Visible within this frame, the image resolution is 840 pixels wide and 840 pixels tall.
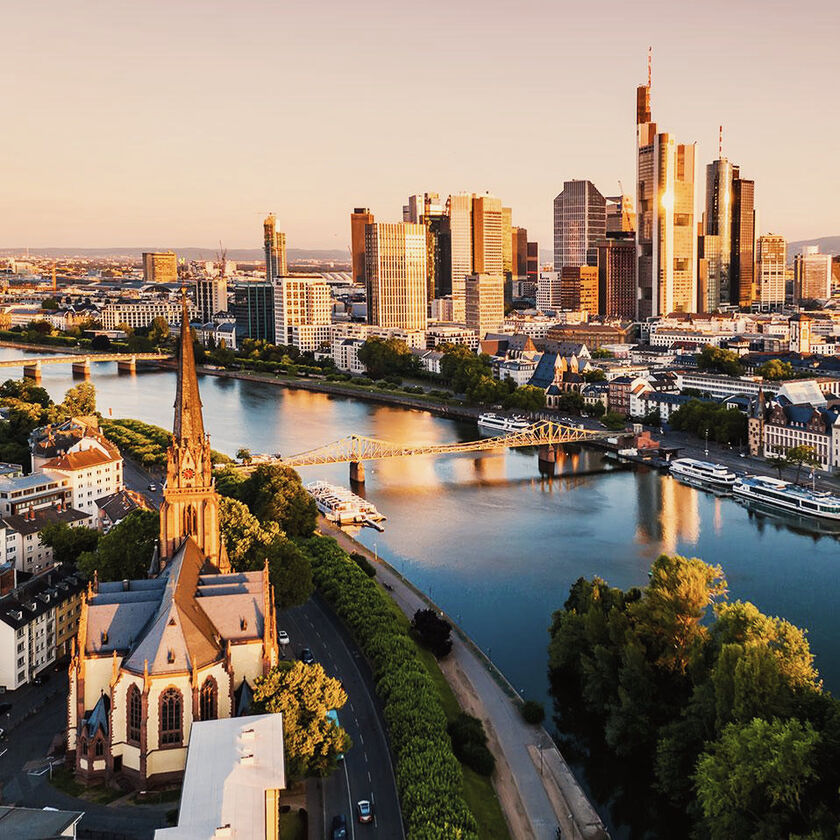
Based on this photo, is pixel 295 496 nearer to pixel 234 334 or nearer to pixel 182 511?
pixel 182 511

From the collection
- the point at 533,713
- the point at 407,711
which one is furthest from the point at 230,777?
the point at 533,713

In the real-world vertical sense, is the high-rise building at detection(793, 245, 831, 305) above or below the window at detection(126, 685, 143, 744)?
above

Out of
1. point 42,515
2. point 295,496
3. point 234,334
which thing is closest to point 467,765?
point 295,496

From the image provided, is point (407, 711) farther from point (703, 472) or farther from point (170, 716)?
point (703, 472)

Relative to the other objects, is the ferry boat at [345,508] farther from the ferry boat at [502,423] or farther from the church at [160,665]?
the ferry boat at [502,423]

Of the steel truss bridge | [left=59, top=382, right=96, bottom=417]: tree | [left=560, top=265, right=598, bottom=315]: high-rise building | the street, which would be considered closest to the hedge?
the street

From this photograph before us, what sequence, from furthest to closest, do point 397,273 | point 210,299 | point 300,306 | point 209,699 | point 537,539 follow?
point 210,299
point 300,306
point 397,273
point 537,539
point 209,699

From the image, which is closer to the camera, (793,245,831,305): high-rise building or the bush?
the bush

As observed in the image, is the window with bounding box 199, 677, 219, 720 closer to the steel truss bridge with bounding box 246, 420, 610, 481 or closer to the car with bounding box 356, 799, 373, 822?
the car with bounding box 356, 799, 373, 822
